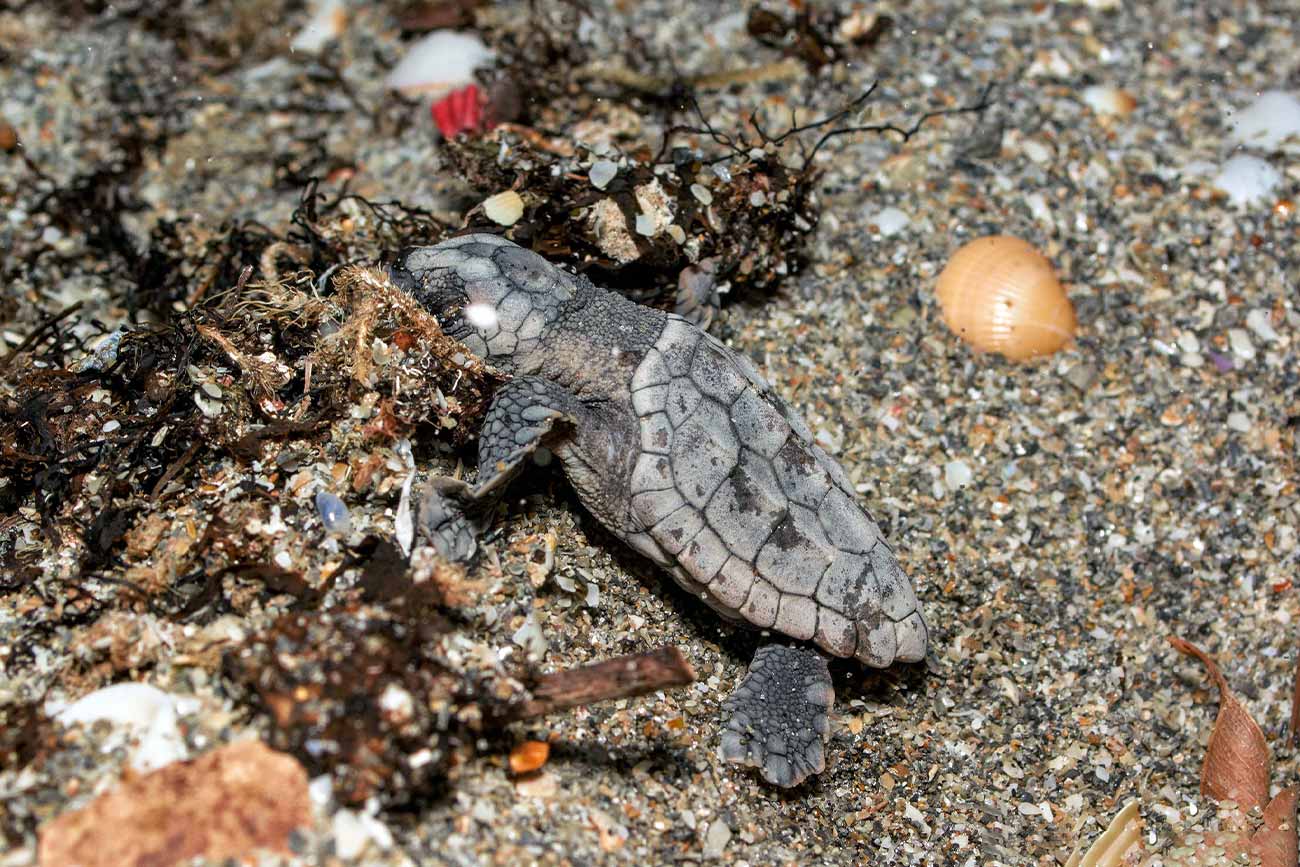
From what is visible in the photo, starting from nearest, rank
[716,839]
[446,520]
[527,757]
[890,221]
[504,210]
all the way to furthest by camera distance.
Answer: [527,757], [716,839], [446,520], [504,210], [890,221]

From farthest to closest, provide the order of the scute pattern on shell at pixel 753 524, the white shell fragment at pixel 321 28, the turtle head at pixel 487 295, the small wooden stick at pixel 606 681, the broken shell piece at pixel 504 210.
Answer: the white shell fragment at pixel 321 28 → the broken shell piece at pixel 504 210 → the turtle head at pixel 487 295 → the scute pattern on shell at pixel 753 524 → the small wooden stick at pixel 606 681

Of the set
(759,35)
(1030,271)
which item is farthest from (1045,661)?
(759,35)

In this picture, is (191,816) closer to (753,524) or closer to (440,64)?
(753,524)

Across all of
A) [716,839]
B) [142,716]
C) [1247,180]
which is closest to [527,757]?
[716,839]

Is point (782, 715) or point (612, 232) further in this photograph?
point (612, 232)

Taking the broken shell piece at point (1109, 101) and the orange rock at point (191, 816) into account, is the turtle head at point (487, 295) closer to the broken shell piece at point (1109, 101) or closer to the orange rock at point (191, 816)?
the orange rock at point (191, 816)

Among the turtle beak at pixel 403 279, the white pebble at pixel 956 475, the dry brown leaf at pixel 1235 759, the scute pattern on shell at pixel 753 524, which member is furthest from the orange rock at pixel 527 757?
the dry brown leaf at pixel 1235 759

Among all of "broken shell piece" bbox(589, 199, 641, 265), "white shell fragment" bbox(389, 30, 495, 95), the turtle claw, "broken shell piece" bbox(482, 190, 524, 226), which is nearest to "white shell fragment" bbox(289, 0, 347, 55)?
"white shell fragment" bbox(389, 30, 495, 95)
